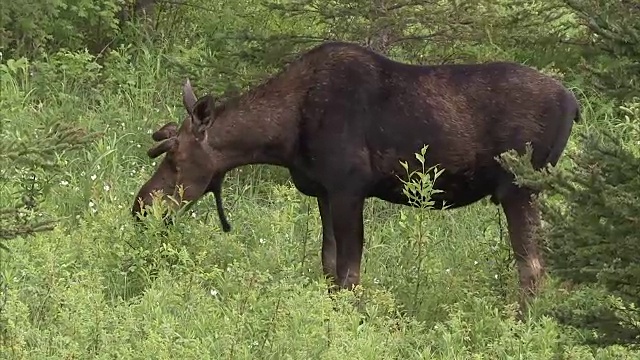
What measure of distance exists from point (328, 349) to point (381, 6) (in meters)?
5.18

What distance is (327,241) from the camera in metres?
8.62

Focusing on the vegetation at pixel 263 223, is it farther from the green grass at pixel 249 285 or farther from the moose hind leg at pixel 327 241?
the moose hind leg at pixel 327 241

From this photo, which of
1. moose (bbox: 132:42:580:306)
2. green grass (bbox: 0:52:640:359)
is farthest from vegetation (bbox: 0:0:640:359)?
moose (bbox: 132:42:580:306)

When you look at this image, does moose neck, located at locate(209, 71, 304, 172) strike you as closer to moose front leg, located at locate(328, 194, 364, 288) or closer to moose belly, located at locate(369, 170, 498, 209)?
moose front leg, located at locate(328, 194, 364, 288)

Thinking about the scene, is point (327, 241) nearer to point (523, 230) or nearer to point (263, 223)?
point (263, 223)

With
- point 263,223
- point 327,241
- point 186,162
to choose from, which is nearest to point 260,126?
point 186,162

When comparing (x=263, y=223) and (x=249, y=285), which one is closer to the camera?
(x=249, y=285)

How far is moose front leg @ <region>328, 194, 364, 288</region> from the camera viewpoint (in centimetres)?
819

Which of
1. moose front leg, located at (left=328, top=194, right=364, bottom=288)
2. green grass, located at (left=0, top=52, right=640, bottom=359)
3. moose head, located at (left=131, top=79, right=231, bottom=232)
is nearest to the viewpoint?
green grass, located at (left=0, top=52, right=640, bottom=359)

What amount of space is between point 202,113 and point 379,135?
1308 mm

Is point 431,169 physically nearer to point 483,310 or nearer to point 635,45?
point 483,310

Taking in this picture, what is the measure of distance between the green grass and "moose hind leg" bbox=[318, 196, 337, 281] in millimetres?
150

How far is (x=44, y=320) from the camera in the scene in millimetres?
6902

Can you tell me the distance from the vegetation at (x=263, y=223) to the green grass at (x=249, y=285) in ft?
0.07
